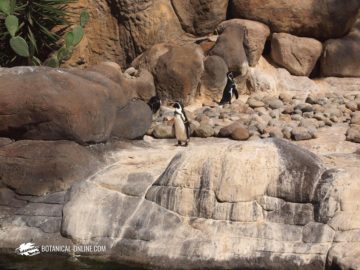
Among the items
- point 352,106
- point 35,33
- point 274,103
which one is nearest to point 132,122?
point 274,103

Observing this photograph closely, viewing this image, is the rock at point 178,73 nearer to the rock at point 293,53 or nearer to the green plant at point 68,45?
the green plant at point 68,45

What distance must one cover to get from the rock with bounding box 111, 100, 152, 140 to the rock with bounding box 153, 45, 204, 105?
8.47 ft

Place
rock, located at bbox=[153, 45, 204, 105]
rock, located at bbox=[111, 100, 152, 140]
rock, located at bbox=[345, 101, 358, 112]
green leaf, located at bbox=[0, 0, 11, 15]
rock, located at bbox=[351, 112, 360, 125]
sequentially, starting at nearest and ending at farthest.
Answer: rock, located at bbox=[111, 100, 152, 140]
rock, located at bbox=[351, 112, 360, 125]
green leaf, located at bbox=[0, 0, 11, 15]
rock, located at bbox=[345, 101, 358, 112]
rock, located at bbox=[153, 45, 204, 105]

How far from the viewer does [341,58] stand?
52.9ft

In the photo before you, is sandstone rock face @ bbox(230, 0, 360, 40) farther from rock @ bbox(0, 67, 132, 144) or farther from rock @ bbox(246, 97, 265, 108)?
rock @ bbox(0, 67, 132, 144)

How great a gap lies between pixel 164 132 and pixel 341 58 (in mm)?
6360

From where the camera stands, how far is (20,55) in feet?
42.8

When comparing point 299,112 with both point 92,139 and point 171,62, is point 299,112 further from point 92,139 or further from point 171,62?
point 92,139

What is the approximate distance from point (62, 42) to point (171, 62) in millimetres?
2674

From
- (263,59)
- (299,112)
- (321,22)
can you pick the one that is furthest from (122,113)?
(321,22)

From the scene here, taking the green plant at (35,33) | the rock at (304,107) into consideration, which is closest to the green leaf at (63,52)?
the green plant at (35,33)

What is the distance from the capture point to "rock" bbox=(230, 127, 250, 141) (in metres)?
11.6

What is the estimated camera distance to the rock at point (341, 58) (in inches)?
634

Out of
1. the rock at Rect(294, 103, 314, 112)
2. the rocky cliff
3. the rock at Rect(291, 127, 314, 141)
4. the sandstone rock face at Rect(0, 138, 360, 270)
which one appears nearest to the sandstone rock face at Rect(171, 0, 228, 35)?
the rocky cliff
